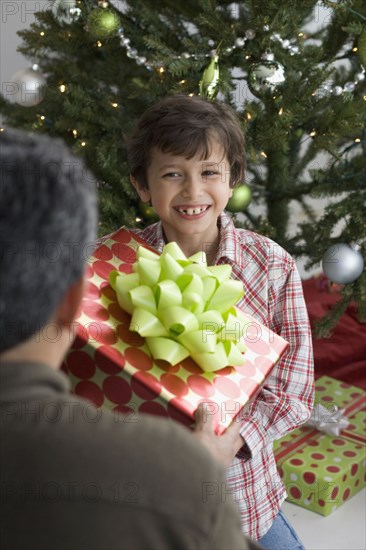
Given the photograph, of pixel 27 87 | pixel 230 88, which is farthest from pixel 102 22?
pixel 230 88

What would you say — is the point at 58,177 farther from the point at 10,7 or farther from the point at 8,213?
the point at 10,7

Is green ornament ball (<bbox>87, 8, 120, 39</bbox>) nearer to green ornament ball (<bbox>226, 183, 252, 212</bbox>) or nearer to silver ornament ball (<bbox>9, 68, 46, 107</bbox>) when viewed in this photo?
silver ornament ball (<bbox>9, 68, 46, 107</bbox>)

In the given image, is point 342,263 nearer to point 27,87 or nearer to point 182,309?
point 27,87

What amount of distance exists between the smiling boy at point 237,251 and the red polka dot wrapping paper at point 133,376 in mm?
301

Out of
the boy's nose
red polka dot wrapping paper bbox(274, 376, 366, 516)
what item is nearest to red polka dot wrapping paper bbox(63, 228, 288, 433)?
the boy's nose

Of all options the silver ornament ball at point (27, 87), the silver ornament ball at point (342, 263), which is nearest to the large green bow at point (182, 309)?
the silver ornament ball at point (342, 263)

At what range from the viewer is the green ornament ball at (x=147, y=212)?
2.37 meters

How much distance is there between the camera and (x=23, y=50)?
8.23 feet

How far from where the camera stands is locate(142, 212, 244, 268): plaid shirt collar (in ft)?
4.86

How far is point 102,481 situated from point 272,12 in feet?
5.82

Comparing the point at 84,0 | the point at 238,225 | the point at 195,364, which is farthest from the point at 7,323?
the point at 84,0

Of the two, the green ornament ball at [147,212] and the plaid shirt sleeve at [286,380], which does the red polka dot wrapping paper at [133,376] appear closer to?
the plaid shirt sleeve at [286,380]

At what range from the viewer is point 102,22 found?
223 cm

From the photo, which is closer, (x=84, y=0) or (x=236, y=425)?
(x=236, y=425)
